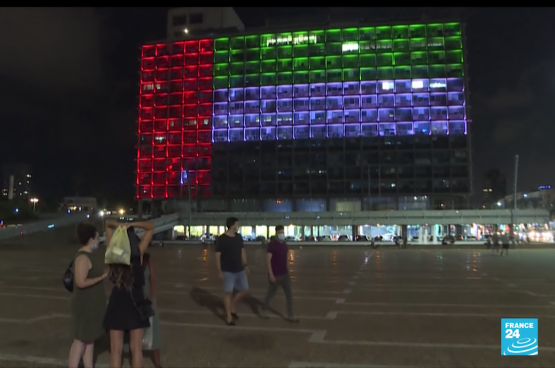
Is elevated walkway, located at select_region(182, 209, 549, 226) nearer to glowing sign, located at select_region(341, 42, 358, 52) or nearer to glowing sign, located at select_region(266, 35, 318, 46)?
glowing sign, located at select_region(341, 42, 358, 52)

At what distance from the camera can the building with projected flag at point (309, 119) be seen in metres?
89.1

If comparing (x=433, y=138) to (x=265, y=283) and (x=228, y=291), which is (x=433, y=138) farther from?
(x=228, y=291)

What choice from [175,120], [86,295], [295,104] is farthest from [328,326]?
[175,120]

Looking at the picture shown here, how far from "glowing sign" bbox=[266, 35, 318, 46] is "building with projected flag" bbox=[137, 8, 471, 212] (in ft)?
0.67

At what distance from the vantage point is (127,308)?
495 cm

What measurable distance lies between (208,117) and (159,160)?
13.5 m

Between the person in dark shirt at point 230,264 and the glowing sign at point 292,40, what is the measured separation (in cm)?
9252

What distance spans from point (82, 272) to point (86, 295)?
30 centimetres

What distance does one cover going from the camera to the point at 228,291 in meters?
8.30

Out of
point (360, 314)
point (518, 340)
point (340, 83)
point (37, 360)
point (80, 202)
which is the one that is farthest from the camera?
point (80, 202)

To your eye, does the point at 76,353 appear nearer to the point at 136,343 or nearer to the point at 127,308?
the point at 136,343

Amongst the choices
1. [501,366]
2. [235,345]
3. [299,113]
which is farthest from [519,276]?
[299,113]

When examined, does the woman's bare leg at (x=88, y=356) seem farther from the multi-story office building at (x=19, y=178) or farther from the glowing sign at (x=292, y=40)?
the multi-story office building at (x=19, y=178)

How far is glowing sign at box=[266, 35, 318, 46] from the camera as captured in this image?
95812mm
